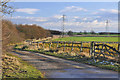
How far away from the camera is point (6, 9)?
8391 millimetres

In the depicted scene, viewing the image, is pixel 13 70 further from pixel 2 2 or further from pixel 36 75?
pixel 2 2

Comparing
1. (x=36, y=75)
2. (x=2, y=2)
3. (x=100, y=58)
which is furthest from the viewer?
(x=100, y=58)

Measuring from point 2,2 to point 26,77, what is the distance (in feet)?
12.0

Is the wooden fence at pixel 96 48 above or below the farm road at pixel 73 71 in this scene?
above

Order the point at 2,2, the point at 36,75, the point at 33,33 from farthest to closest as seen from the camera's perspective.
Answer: the point at 33,33 < the point at 36,75 < the point at 2,2

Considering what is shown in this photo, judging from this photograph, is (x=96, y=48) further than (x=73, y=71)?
Yes

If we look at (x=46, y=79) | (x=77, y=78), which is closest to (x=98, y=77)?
(x=77, y=78)

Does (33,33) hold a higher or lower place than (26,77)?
higher

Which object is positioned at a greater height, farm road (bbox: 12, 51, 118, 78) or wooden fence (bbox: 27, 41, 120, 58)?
wooden fence (bbox: 27, 41, 120, 58)

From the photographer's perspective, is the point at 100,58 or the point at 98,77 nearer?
the point at 98,77

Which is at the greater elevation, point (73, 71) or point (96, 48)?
point (96, 48)

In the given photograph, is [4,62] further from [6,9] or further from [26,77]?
[6,9]

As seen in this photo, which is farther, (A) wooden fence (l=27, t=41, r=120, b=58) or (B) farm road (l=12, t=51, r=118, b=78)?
(A) wooden fence (l=27, t=41, r=120, b=58)

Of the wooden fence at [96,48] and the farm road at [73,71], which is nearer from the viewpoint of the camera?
the farm road at [73,71]
